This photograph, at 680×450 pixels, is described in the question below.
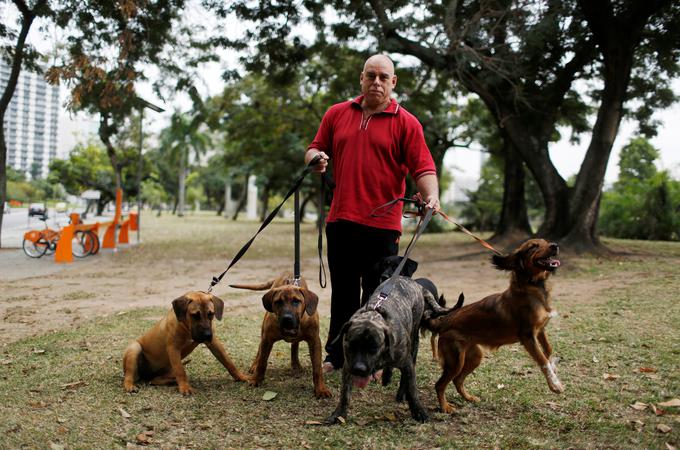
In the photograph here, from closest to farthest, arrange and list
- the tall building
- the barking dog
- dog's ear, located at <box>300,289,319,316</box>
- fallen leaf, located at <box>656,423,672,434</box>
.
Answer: the barking dog, fallen leaf, located at <box>656,423,672,434</box>, dog's ear, located at <box>300,289,319,316</box>, the tall building

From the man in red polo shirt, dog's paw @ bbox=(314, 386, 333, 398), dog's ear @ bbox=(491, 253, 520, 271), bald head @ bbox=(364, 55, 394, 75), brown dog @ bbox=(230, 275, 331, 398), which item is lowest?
dog's paw @ bbox=(314, 386, 333, 398)

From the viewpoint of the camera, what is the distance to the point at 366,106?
15.7 feet

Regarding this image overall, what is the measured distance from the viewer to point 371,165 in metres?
4.69

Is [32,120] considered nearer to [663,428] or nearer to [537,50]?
[537,50]

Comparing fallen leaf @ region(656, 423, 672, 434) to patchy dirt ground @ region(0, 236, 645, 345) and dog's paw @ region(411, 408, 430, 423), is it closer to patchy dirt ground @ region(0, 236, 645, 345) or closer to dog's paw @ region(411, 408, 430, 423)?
dog's paw @ region(411, 408, 430, 423)

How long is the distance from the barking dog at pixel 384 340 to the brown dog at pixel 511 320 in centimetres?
33

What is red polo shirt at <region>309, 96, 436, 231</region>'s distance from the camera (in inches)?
184

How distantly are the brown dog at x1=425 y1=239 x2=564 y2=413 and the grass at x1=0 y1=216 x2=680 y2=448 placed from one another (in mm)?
386

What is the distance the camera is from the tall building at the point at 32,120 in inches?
902

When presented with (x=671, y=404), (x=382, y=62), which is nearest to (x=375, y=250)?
(x=382, y=62)

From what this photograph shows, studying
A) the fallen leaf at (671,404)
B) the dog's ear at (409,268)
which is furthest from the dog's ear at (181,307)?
the fallen leaf at (671,404)

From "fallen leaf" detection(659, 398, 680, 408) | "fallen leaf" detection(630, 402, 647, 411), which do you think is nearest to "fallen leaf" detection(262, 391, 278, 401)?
"fallen leaf" detection(630, 402, 647, 411)

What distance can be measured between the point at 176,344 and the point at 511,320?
2.77 m

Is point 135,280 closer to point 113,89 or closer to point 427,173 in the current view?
point 113,89
